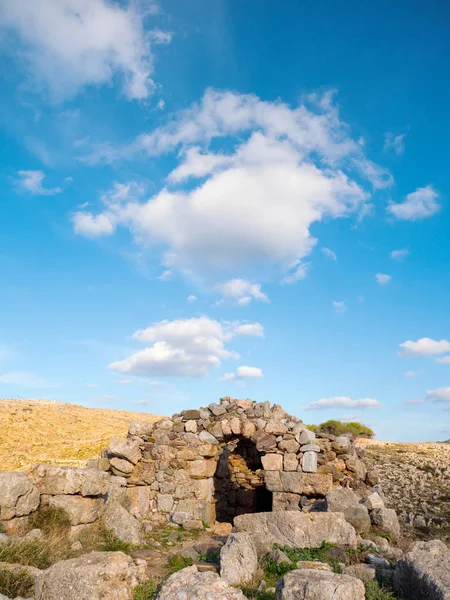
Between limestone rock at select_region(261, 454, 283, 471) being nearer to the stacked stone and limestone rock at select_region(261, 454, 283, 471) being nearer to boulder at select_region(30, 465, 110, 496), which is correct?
the stacked stone

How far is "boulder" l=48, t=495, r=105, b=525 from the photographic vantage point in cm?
776

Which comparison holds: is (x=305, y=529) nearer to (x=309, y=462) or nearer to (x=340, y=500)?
(x=340, y=500)

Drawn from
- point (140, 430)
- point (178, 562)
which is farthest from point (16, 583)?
point (140, 430)

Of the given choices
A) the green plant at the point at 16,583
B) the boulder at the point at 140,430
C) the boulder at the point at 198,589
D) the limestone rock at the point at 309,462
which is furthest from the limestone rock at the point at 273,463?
the green plant at the point at 16,583

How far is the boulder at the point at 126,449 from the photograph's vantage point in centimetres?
1107

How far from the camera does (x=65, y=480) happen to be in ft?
26.0

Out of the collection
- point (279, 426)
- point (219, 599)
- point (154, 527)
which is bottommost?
point (154, 527)

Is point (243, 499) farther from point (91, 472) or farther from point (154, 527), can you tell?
point (91, 472)

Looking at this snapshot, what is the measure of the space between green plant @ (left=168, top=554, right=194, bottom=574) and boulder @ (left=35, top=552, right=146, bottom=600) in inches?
75.4

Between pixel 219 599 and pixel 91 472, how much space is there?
189 inches

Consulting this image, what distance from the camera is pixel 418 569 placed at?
4898 millimetres

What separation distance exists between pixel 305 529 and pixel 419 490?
38.9 feet

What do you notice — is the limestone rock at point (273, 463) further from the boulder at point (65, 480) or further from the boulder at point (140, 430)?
the boulder at point (65, 480)

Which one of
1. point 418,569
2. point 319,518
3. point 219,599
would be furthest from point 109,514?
point 418,569
